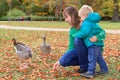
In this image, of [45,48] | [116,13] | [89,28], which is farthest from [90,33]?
[116,13]

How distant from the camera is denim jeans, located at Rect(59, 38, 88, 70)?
561 centimetres

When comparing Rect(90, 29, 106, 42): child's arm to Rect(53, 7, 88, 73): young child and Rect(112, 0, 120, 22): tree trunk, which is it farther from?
Rect(112, 0, 120, 22): tree trunk

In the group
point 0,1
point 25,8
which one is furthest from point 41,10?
point 0,1

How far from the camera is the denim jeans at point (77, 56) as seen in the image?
5.61 meters

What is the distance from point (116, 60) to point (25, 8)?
4377 centimetres

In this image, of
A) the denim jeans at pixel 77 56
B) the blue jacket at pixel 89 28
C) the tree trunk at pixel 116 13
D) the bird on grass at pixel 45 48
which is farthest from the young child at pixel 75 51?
the tree trunk at pixel 116 13

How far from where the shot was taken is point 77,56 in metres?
5.80

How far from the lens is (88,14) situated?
219 inches

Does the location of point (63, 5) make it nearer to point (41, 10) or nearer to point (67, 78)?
point (41, 10)

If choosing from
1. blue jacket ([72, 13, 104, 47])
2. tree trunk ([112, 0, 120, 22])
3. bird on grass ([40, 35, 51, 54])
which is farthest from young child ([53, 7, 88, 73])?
tree trunk ([112, 0, 120, 22])

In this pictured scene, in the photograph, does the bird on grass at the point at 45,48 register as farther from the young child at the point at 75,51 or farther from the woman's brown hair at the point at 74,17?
the woman's brown hair at the point at 74,17

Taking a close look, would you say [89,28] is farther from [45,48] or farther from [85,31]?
[45,48]

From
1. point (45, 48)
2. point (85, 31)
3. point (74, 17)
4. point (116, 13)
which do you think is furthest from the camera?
point (116, 13)

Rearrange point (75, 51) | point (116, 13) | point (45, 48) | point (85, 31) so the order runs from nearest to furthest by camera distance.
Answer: point (85, 31) → point (75, 51) → point (45, 48) → point (116, 13)
